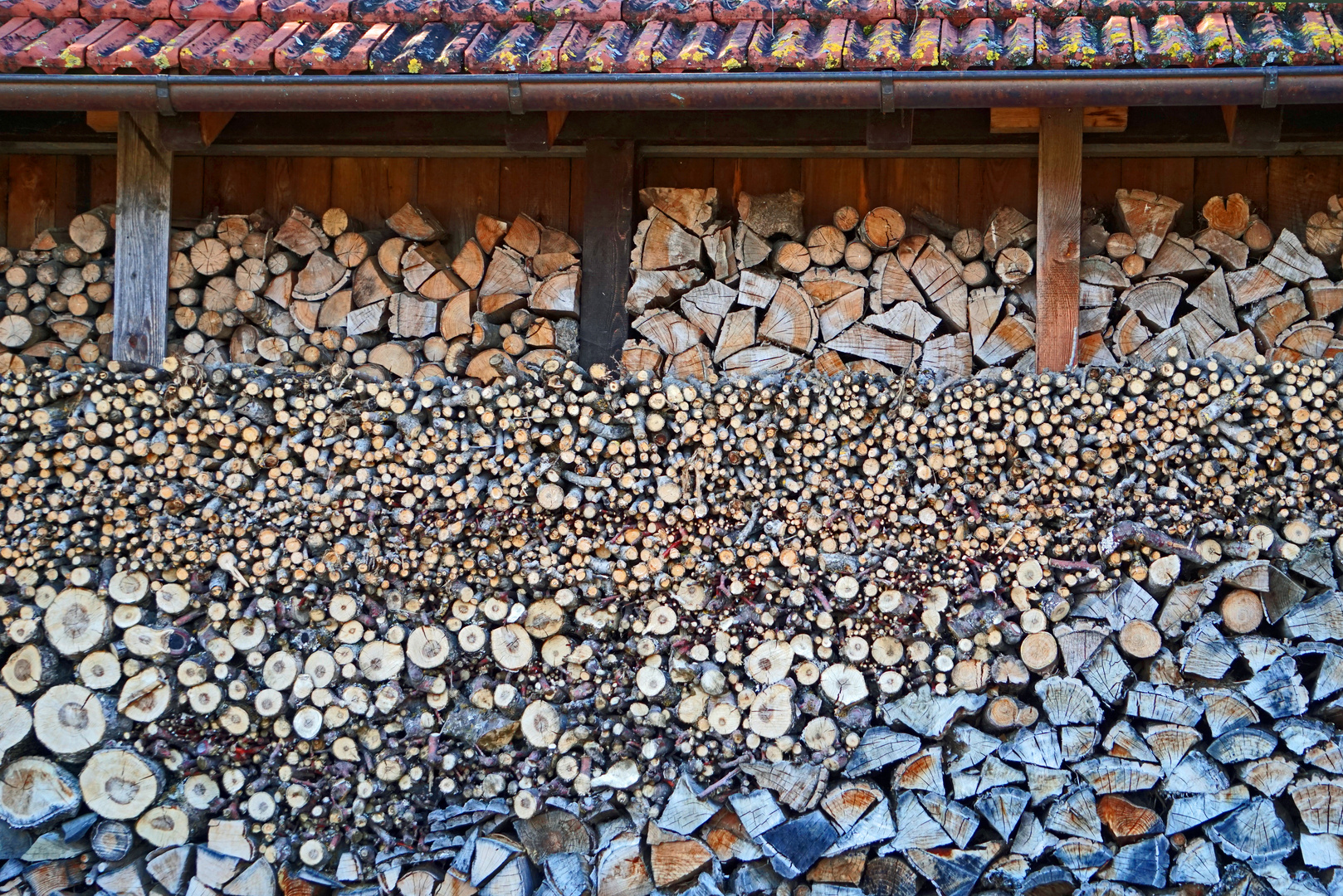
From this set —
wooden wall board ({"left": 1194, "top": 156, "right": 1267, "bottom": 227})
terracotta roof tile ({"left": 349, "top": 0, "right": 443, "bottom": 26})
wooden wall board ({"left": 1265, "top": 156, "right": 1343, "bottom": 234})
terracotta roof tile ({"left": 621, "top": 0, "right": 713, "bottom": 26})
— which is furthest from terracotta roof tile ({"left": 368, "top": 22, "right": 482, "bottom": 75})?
wooden wall board ({"left": 1265, "top": 156, "right": 1343, "bottom": 234})

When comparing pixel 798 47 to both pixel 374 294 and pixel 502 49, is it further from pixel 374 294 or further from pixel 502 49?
pixel 374 294

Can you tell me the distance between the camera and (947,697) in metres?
4.12

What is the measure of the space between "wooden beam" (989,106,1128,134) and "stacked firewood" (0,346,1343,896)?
1026 millimetres

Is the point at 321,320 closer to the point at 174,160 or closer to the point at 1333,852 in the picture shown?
the point at 174,160

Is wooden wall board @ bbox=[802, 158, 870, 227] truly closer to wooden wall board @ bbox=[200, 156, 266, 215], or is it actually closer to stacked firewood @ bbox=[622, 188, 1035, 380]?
stacked firewood @ bbox=[622, 188, 1035, 380]

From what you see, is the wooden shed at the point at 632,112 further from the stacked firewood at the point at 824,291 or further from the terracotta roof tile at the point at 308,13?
the stacked firewood at the point at 824,291

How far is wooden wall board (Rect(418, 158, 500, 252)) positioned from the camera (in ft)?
16.6

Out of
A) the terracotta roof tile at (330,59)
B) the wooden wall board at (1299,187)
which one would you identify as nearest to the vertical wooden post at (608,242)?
the terracotta roof tile at (330,59)

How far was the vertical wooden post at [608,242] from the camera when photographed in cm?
466

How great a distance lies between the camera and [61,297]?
484cm

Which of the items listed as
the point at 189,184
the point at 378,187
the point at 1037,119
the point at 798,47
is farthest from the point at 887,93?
the point at 189,184

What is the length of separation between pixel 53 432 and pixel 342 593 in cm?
128

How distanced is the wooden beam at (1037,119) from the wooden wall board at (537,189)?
1.84 m

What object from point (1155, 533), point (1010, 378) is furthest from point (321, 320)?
point (1155, 533)
